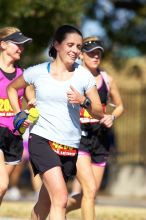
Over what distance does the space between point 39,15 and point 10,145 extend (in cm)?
714

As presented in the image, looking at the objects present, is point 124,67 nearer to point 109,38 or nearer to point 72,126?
point 109,38

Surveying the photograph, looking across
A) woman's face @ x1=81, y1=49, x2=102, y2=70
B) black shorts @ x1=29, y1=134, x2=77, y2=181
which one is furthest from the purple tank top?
woman's face @ x1=81, y1=49, x2=102, y2=70

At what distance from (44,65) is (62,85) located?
37 centimetres

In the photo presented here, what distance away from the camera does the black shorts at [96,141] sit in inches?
377

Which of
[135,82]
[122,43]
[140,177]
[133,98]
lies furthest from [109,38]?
[135,82]

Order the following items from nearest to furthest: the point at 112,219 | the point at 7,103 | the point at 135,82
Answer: the point at 7,103, the point at 112,219, the point at 135,82

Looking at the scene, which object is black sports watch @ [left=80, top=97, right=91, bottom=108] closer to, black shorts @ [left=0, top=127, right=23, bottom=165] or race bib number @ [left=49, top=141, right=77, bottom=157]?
race bib number @ [left=49, top=141, right=77, bottom=157]

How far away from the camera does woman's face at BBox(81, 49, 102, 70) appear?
9688 mm

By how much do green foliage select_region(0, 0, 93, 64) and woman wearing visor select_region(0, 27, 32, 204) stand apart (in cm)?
594

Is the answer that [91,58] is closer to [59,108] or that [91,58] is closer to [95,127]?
[95,127]

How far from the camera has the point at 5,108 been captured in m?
8.73

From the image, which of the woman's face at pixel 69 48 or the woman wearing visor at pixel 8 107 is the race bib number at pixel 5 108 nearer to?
the woman wearing visor at pixel 8 107

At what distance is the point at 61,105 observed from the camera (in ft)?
25.5

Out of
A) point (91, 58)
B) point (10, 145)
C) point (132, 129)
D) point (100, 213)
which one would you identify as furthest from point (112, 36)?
point (10, 145)
